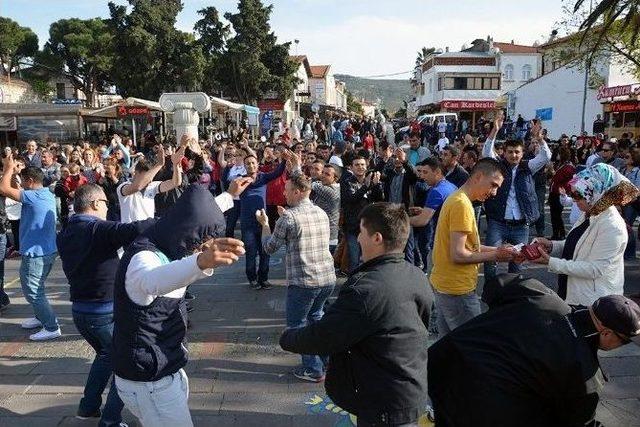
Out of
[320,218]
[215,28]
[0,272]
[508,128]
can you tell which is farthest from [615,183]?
[215,28]

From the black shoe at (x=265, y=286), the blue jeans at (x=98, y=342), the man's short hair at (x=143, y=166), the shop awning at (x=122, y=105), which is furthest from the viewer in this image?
the shop awning at (x=122, y=105)

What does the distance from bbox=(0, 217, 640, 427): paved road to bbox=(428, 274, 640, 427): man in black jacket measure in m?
0.96

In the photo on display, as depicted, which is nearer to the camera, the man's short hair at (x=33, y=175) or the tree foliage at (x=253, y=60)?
the man's short hair at (x=33, y=175)

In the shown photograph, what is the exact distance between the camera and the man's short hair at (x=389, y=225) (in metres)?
A: 2.50

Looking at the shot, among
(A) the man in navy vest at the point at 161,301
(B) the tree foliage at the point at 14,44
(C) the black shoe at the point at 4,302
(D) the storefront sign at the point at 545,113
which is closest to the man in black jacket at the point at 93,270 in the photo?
(A) the man in navy vest at the point at 161,301

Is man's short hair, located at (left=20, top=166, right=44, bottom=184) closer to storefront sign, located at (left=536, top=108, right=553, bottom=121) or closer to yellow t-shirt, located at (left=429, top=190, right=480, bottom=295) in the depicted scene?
yellow t-shirt, located at (left=429, top=190, right=480, bottom=295)

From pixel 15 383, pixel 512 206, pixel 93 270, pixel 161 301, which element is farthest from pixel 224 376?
pixel 512 206

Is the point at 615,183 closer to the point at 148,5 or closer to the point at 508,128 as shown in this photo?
the point at 508,128

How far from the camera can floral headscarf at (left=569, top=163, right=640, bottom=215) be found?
3.23 m

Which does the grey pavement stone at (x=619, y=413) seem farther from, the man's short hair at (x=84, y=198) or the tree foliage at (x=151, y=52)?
the tree foliage at (x=151, y=52)

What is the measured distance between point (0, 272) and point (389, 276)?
220 inches

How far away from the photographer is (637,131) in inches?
917

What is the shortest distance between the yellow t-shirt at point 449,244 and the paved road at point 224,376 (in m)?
1.22

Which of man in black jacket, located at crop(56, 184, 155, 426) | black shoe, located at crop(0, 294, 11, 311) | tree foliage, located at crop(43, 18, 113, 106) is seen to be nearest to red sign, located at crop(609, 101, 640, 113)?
black shoe, located at crop(0, 294, 11, 311)
